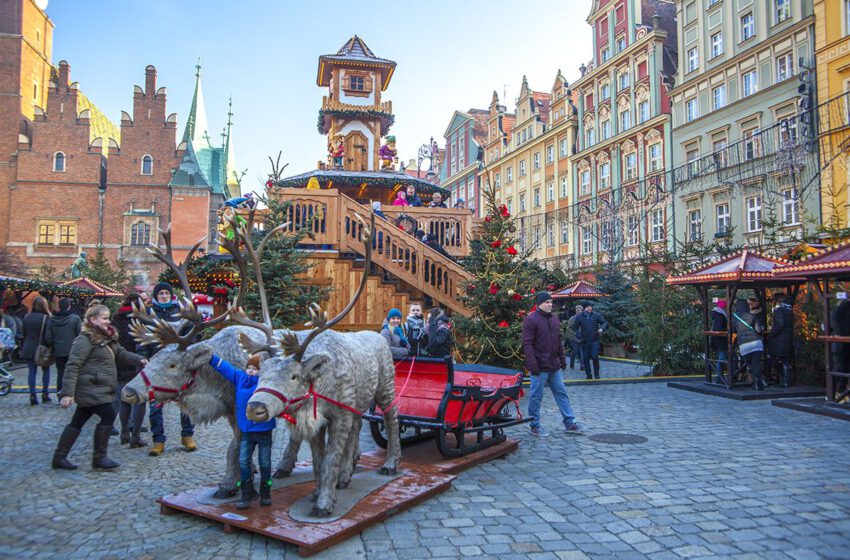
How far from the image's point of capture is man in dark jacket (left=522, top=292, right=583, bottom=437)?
27.0ft

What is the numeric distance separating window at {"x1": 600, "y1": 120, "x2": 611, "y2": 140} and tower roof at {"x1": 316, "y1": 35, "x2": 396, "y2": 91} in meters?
20.3

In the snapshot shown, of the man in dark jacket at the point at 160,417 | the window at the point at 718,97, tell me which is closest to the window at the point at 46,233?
the man in dark jacket at the point at 160,417

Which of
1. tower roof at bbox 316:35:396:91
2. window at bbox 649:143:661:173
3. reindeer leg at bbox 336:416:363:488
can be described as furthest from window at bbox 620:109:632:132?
reindeer leg at bbox 336:416:363:488

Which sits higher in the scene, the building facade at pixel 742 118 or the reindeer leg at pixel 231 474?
the building facade at pixel 742 118

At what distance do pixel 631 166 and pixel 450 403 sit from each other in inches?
1334

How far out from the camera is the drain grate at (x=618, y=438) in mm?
7703

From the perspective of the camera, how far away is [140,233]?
45906 millimetres

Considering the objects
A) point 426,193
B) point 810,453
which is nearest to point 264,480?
point 810,453

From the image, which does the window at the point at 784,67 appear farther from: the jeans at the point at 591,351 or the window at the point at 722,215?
the jeans at the point at 591,351

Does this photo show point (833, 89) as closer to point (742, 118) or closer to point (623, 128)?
point (742, 118)

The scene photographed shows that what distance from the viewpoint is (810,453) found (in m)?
6.87

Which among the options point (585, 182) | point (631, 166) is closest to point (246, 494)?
point (631, 166)

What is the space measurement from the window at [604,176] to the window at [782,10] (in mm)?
12803

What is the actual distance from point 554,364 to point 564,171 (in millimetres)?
37331
